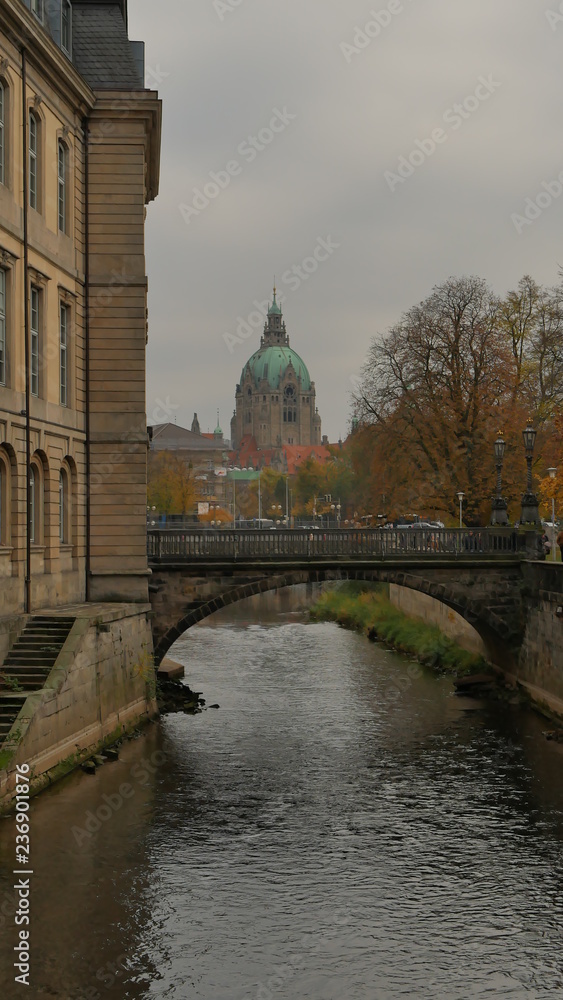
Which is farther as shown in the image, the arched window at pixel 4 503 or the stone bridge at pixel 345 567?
the stone bridge at pixel 345 567

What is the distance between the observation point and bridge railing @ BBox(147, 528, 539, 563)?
35.4 metres

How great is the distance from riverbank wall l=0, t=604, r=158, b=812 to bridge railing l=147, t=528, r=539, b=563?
3.55 m

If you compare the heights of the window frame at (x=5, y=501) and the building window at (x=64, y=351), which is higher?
the building window at (x=64, y=351)

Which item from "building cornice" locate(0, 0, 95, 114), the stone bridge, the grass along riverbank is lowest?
the grass along riverbank

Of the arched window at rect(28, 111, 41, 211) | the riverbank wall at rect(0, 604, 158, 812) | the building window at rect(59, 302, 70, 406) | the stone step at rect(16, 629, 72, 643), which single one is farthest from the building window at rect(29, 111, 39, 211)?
the stone step at rect(16, 629, 72, 643)

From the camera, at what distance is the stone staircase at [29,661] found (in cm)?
2292

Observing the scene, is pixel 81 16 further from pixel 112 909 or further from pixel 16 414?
pixel 112 909

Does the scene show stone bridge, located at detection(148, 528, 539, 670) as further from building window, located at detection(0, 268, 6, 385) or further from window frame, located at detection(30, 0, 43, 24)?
window frame, located at detection(30, 0, 43, 24)

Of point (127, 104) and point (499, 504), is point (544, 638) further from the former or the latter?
point (127, 104)

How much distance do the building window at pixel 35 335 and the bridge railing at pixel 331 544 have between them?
8215mm

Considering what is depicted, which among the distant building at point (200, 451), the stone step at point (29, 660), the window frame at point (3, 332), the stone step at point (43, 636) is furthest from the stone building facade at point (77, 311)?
the distant building at point (200, 451)

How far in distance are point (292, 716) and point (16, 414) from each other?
1260cm

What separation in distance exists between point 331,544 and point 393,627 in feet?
60.0

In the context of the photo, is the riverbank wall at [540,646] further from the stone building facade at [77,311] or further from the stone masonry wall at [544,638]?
the stone building facade at [77,311]
